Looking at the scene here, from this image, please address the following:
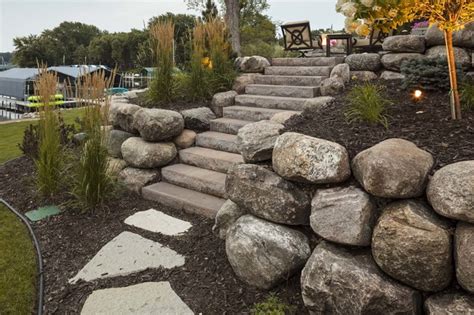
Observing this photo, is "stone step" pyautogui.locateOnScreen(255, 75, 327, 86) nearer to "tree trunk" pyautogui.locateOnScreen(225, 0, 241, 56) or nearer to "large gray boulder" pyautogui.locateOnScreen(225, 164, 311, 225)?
"large gray boulder" pyautogui.locateOnScreen(225, 164, 311, 225)

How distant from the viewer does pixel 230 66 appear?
16.5ft

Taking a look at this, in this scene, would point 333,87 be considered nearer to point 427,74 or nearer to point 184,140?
point 427,74

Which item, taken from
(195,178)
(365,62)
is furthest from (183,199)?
(365,62)

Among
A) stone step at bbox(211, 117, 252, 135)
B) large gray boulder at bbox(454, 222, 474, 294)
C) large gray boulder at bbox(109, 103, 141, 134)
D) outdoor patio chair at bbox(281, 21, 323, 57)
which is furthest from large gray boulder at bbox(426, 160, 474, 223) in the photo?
outdoor patio chair at bbox(281, 21, 323, 57)

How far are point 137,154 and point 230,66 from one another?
6.78 feet

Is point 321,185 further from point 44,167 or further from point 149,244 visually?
point 44,167

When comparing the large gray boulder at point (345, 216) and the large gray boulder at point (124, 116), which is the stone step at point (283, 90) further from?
the large gray boulder at point (345, 216)

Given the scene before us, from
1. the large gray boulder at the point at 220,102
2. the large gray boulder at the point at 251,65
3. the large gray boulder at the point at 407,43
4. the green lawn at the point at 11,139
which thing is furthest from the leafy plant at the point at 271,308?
the large gray boulder at the point at 251,65

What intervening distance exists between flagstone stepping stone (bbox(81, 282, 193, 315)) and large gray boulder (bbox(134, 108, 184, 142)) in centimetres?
186

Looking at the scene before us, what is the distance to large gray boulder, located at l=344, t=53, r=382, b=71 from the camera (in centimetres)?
440

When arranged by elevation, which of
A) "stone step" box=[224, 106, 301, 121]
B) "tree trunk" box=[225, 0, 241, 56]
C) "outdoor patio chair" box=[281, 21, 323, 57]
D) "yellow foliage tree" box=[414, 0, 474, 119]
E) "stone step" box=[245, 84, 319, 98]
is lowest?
"stone step" box=[224, 106, 301, 121]

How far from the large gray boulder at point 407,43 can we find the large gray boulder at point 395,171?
286cm

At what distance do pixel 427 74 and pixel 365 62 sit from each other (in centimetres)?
138

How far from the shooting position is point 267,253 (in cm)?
217
